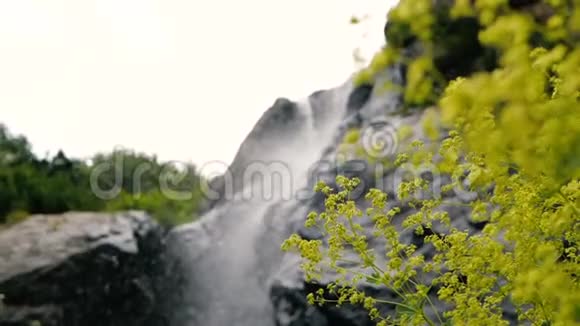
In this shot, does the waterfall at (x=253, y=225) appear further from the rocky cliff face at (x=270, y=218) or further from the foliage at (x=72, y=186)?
the foliage at (x=72, y=186)

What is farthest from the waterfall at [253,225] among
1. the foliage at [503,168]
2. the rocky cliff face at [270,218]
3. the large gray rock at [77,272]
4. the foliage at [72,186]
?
the foliage at [503,168]

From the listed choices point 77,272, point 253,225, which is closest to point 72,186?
point 77,272

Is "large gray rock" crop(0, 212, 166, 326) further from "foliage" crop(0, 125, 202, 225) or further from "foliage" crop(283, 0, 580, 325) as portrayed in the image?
"foliage" crop(283, 0, 580, 325)

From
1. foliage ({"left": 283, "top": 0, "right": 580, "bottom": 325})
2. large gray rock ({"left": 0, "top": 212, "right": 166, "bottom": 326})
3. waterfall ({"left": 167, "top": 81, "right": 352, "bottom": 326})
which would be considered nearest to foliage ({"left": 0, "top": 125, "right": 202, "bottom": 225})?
large gray rock ({"left": 0, "top": 212, "right": 166, "bottom": 326})

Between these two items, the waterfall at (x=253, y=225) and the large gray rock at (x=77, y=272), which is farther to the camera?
the waterfall at (x=253, y=225)

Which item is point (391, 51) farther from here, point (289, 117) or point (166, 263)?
point (289, 117)

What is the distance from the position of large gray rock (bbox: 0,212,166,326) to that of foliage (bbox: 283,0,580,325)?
179 inches

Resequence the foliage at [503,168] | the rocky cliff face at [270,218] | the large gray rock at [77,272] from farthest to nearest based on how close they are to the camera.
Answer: the rocky cliff face at [270,218]
the large gray rock at [77,272]
the foliage at [503,168]

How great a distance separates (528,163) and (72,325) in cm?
613

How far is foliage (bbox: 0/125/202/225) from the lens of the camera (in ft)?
24.9

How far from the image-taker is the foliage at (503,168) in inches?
42.6

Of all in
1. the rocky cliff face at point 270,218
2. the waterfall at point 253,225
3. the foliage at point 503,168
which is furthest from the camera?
the waterfall at point 253,225

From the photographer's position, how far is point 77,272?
21.6 feet

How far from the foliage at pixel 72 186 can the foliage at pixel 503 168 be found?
19.2 ft
